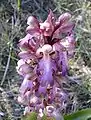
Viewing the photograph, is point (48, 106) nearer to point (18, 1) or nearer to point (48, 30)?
point (48, 30)

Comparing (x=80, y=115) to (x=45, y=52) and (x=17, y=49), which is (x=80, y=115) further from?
(x=17, y=49)

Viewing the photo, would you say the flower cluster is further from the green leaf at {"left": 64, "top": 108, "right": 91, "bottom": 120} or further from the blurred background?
the blurred background

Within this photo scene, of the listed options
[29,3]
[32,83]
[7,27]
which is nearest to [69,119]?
[32,83]

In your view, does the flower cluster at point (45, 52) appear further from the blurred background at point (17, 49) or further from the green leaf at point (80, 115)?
the blurred background at point (17, 49)

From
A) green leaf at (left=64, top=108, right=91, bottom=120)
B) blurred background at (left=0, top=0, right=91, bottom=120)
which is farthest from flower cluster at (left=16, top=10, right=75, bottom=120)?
blurred background at (left=0, top=0, right=91, bottom=120)

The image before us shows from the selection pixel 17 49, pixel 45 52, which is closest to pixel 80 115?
pixel 45 52
